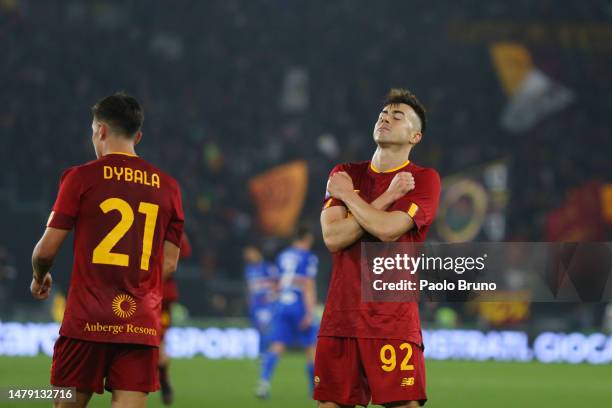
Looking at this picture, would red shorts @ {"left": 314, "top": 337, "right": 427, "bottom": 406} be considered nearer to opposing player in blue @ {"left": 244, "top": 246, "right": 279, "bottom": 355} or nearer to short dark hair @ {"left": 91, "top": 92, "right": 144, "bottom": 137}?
short dark hair @ {"left": 91, "top": 92, "right": 144, "bottom": 137}

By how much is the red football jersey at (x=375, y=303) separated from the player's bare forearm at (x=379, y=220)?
0.07 metres

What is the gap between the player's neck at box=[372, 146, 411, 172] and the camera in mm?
4824

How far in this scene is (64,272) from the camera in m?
17.5

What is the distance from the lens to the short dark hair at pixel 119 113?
174 inches

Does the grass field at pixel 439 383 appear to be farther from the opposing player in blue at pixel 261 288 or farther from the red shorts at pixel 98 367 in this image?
the red shorts at pixel 98 367

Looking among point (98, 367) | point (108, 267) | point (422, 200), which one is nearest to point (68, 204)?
point (108, 267)

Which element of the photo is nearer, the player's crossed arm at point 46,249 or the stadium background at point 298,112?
the player's crossed arm at point 46,249

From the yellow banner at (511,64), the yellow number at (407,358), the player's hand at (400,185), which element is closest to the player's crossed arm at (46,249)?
the player's hand at (400,185)

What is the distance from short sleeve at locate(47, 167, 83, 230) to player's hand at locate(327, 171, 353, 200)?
1.20m

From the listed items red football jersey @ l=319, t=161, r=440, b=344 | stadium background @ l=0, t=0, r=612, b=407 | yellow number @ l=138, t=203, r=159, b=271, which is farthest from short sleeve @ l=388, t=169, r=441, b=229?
stadium background @ l=0, t=0, r=612, b=407

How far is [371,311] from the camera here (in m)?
4.60

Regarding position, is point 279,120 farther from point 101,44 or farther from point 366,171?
point 366,171

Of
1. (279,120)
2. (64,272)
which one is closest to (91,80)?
(279,120)

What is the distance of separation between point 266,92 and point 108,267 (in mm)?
22617
